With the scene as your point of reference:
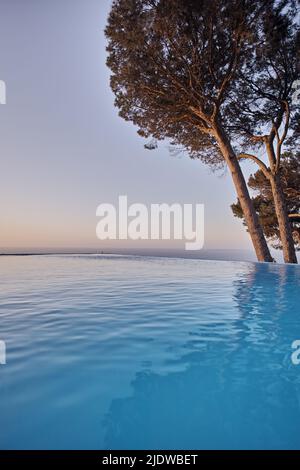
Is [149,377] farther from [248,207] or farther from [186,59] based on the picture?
[186,59]

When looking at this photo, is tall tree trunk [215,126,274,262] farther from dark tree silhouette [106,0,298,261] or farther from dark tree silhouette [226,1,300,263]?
dark tree silhouette [226,1,300,263]

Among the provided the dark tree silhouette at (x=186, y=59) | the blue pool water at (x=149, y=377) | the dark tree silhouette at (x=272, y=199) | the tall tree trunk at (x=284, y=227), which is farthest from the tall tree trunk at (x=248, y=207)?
the blue pool water at (x=149, y=377)

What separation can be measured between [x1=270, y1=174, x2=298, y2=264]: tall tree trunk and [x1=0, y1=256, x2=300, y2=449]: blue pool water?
26.4ft

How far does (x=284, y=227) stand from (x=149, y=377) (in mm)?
11169

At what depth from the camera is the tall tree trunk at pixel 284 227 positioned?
37.2 ft

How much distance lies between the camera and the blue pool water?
4.73 ft

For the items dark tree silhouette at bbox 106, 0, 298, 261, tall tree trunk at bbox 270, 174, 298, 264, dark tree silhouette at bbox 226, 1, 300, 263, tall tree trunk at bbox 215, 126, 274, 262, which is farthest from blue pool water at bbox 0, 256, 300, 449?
dark tree silhouette at bbox 226, 1, 300, 263

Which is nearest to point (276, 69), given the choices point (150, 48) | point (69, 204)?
point (150, 48)

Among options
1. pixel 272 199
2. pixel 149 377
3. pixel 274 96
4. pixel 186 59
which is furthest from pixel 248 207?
pixel 149 377

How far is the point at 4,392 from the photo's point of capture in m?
1.82

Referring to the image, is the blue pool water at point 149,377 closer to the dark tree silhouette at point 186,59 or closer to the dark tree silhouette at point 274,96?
the dark tree silhouette at point 186,59

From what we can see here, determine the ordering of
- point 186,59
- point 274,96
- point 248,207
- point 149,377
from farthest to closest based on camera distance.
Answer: point 274,96
point 248,207
point 186,59
point 149,377

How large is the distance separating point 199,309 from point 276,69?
11.6 metres

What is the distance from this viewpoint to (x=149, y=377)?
203 cm
